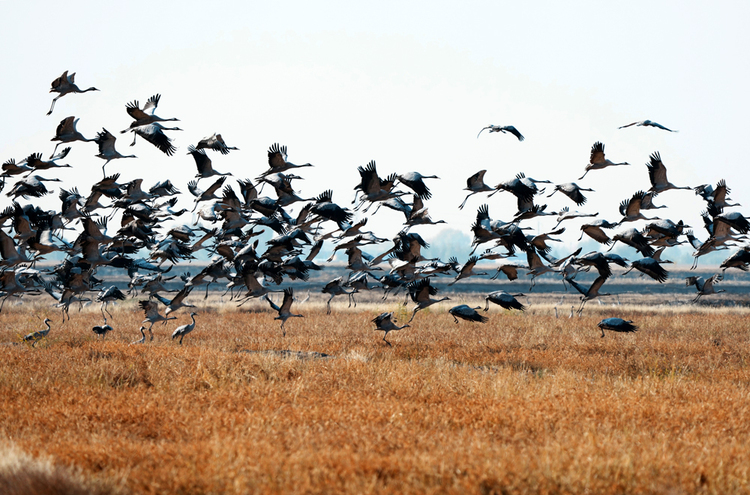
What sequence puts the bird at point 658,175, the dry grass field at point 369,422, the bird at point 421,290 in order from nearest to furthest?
1. the dry grass field at point 369,422
2. the bird at point 658,175
3. the bird at point 421,290

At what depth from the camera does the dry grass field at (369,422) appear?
6.30 m

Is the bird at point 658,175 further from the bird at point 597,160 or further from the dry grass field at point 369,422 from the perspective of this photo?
the dry grass field at point 369,422

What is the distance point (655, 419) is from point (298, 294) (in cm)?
5671

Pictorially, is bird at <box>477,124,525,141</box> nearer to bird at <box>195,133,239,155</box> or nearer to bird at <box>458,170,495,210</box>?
bird at <box>458,170,495,210</box>

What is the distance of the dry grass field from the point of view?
6.30 meters

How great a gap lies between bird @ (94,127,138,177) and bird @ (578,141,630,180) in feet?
31.8

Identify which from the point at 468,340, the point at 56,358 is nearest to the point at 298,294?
the point at 468,340

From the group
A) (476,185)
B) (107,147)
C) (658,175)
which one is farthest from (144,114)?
(658,175)

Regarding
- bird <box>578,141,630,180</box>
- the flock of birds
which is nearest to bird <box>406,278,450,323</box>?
the flock of birds

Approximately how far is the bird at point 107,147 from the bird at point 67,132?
0.56ft

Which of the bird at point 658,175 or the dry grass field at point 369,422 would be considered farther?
the bird at point 658,175

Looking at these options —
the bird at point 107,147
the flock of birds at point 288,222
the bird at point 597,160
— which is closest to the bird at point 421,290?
the flock of birds at point 288,222

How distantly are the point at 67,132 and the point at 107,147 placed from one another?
32.9 inches

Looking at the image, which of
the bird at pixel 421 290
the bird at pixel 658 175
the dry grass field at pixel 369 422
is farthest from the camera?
the bird at pixel 421 290
